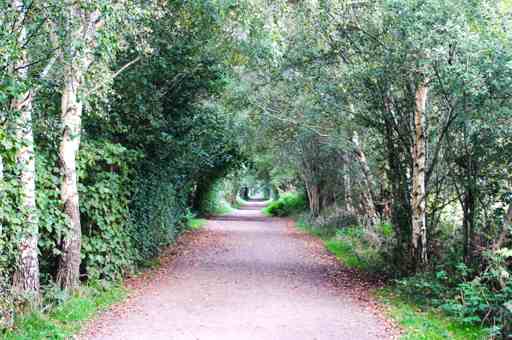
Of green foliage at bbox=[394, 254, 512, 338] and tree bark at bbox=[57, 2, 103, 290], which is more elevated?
tree bark at bbox=[57, 2, 103, 290]

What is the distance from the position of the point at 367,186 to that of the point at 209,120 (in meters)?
6.46

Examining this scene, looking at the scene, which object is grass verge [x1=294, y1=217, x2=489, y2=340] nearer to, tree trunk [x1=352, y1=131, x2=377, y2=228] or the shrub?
the shrub

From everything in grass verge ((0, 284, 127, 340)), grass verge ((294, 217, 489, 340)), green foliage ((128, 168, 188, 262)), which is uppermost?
green foliage ((128, 168, 188, 262))

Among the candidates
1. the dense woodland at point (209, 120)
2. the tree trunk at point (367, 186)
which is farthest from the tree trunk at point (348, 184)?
the dense woodland at point (209, 120)

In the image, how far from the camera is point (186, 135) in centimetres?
1712

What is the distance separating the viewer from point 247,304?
34.0 feet

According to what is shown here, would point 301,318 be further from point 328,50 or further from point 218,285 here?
point 328,50

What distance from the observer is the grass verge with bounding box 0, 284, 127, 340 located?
7539 millimetres

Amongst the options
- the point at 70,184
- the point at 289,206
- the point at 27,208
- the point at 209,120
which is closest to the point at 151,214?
the point at 209,120

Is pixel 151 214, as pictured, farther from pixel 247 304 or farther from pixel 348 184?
pixel 348 184

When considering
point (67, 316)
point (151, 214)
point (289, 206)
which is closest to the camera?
point (67, 316)

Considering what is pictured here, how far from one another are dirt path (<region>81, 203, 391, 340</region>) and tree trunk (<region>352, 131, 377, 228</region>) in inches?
148

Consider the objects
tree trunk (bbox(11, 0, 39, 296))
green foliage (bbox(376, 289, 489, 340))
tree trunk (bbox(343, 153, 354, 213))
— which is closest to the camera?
tree trunk (bbox(11, 0, 39, 296))

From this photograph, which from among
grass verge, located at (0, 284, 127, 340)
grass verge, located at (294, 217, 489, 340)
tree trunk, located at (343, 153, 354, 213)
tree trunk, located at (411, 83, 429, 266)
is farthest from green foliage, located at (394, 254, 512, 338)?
tree trunk, located at (343, 153, 354, 213)
